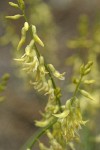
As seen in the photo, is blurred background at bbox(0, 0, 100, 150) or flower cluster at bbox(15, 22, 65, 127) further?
blurred background at bbox(0, 0, 100, 150)

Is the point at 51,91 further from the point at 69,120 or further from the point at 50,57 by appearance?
the point at 50,57

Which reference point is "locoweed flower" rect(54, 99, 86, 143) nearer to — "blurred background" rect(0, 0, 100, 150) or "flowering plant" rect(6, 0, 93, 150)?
"flowering plant" rect(6, 0, 93, 150)

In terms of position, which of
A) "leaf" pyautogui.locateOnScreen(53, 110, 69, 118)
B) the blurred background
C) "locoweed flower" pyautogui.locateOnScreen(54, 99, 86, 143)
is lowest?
the blurred background

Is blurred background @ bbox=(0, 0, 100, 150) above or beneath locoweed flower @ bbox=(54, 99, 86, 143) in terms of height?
beneath

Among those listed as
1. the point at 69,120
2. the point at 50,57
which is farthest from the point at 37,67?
the point at 50,57

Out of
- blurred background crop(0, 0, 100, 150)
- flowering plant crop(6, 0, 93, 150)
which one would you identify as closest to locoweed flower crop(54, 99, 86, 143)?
flowering plant crop(6, 0, 93, 150)

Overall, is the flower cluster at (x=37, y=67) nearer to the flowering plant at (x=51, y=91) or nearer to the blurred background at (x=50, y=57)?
the flowering plant at (x=51, y=91)

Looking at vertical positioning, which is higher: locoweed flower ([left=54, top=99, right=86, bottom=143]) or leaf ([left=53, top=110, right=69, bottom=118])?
leaf ([left=53, top=110, right=69, bottom=118])

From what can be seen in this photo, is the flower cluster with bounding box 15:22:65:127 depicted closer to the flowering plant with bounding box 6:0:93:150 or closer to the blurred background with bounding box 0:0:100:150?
the flowering plant with bounding box 6:0:93:150

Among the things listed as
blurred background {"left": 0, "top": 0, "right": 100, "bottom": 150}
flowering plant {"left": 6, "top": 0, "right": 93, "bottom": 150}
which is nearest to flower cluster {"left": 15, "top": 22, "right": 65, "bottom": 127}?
flowering plant {"left": 6, "top": 0, "right": 93, "bottom": 150}
